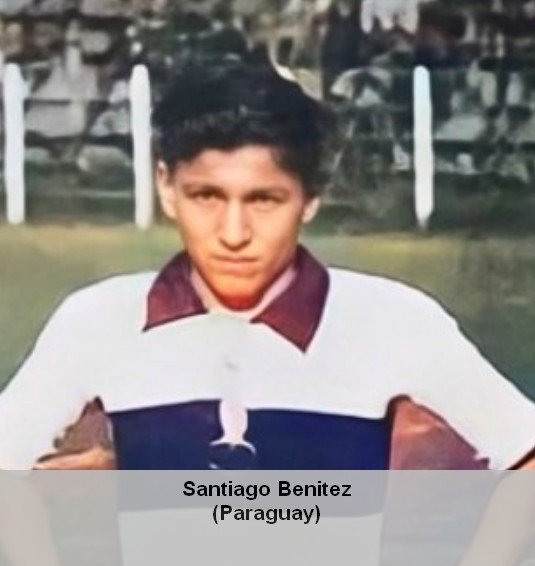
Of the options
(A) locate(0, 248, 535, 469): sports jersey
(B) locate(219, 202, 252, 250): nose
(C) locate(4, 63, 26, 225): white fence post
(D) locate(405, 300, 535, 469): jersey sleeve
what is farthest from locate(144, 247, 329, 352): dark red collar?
(C) locate(4, 63, 26, 225): white fence post

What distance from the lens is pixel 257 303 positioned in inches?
149

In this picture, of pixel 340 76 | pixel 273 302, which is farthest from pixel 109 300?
pixel 340 76

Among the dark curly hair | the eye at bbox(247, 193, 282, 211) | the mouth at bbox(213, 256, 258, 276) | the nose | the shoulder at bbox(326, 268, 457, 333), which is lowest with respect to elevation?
the shoulder at bbox(326, 268, 457, 333)

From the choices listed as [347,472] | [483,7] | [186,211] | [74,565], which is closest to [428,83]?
[483,7]

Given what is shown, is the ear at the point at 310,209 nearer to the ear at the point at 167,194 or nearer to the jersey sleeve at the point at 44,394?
the ear at the point at 167,194

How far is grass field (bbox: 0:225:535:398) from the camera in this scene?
3773 mm

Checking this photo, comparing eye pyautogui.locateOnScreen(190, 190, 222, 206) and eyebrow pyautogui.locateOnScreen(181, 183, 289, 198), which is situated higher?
eyebrow pyautogui.locateOnScreen(181, 183, 289, 198)

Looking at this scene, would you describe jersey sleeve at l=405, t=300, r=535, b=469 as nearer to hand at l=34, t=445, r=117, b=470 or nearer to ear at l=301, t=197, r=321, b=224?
ear at l=301, t=197, r=321, b=224

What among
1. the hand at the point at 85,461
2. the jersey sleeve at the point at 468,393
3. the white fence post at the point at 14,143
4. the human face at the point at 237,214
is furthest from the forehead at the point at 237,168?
the hand at the point at 85,461

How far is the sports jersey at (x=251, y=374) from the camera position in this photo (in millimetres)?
3754

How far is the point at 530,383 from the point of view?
3820 mm

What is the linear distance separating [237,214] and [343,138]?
0.92 feet

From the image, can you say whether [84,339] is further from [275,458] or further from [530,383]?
[530,383]

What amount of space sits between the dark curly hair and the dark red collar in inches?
9.0
